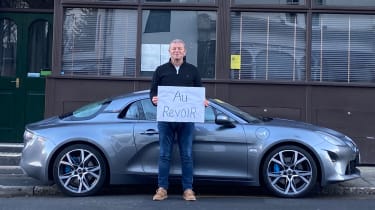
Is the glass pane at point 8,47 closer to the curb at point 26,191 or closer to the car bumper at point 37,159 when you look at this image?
the curb at point 26,191

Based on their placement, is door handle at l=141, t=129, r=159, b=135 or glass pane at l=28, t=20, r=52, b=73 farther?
glass pane at l=28, t=20, r=52, b=73

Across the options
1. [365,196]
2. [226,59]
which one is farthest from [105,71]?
[365,196]

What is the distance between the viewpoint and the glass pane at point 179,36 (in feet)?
36.0

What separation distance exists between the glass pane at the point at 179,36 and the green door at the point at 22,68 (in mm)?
1953

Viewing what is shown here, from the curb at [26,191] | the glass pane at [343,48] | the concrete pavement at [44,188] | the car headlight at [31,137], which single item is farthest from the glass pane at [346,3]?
the curb at [26,191]

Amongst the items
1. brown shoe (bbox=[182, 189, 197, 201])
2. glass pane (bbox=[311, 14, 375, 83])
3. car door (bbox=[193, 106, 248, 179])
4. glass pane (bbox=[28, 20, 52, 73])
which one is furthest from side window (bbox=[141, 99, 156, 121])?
glass pane (bbox=[28, 20, 52, 73])

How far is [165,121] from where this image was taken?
759 centimetres

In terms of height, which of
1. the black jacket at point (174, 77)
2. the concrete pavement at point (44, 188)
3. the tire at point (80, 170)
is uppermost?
the black jacket at point (174, 77)

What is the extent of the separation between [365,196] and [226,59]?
3707 mm

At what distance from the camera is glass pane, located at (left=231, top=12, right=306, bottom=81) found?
35.6 ft

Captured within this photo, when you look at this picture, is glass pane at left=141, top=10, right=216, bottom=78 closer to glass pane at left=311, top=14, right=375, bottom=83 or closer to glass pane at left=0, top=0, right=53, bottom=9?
glass pane at left=311, top=14, right=375, bottom=83

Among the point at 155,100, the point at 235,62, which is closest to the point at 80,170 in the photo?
the point at 155,100

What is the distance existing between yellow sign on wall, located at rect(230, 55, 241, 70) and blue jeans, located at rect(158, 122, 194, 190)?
3.42 metres

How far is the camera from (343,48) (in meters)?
10.8
